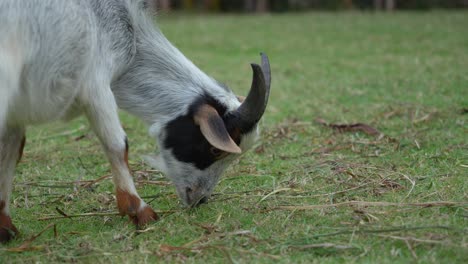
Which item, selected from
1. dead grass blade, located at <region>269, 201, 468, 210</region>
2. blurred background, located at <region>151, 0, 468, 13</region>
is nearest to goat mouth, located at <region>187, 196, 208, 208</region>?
dead grass blade, located at <region>269, 201, 468, 210</region>

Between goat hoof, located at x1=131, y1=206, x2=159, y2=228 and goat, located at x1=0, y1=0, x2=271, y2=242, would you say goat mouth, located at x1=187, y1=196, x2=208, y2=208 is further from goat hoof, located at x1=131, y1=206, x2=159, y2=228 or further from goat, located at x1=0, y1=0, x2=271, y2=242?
goat hoof, located at x1=131, y1=206, x2=159, y2=228

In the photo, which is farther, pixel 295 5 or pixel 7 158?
pixel 295 5

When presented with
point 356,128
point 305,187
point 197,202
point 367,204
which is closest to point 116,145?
point 197,202

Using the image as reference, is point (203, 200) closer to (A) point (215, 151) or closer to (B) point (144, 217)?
(A) point (215, 151)

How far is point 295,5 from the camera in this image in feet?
74.1

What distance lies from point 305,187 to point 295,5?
18.4 m

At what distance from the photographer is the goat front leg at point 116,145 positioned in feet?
13.5

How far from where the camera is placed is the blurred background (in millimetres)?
21578

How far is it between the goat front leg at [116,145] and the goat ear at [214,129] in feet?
1.65

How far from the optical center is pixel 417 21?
54.7 ft

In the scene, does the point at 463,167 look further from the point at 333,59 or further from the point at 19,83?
the point at 333,59

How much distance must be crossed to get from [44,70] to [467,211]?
2.57 metres

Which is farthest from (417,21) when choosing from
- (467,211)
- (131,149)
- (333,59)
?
(467,211)

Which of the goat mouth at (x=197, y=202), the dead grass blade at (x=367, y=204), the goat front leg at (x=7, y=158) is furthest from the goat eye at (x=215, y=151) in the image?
the goat front leg at (x=7, y=158)
